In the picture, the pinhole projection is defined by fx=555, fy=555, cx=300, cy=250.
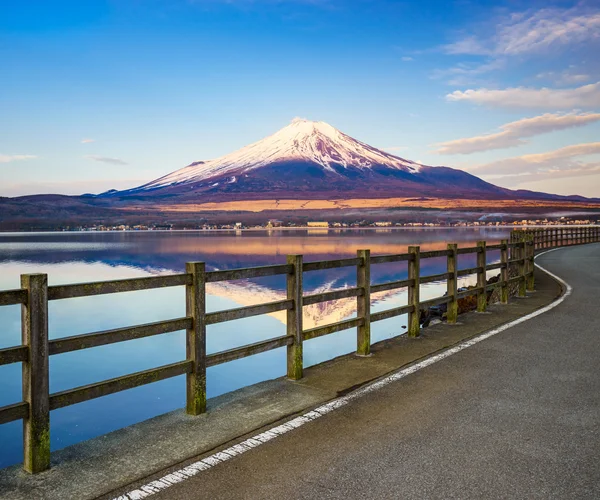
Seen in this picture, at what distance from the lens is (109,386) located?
4.60 meters

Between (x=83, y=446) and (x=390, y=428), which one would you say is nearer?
(x=83, y=446)

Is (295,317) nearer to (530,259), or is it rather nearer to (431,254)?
(431,254)

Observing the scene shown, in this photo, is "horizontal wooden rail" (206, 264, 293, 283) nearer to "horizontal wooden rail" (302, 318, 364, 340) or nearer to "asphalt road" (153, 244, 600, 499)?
"horizontal wooden rail" (302, 318, 364, 340)

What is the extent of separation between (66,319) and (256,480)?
2662cm

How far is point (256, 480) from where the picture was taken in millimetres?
3924

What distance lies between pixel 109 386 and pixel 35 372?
0.68 m

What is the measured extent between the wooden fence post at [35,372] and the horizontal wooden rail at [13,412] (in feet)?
0.11

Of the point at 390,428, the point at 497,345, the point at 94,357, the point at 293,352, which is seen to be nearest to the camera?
the point at 390,428

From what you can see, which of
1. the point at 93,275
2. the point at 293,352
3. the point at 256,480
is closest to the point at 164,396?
the point at 293,352

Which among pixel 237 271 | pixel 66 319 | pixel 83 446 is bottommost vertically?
pixel 66 319

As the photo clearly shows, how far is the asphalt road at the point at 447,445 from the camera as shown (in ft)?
12.5

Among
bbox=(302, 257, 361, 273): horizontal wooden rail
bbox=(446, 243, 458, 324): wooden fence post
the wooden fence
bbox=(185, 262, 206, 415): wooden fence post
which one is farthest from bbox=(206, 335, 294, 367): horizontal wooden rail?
bbox=(446, 243, 458, 324): wooden fence post

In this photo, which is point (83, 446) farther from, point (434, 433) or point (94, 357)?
point (94, 357)

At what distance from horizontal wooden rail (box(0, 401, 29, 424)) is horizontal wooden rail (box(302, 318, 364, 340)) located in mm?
3236
